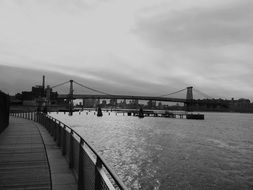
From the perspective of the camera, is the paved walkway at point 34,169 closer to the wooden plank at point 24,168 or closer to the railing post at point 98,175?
the wooden plank at point 24,168

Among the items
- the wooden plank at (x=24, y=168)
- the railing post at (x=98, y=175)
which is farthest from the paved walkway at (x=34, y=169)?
the railing post at (x=98, y=175)

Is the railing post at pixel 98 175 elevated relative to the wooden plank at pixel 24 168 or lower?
elevated

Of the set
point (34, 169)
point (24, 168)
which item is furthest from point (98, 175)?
point (24, 168)

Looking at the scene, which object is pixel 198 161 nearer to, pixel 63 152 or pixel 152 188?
pixel 152 188

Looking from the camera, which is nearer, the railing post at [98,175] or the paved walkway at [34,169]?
the railing post at [98,175]

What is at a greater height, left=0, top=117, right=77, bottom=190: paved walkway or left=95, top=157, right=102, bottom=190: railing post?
left=95, top=157, right=102, bottom=190: railing post

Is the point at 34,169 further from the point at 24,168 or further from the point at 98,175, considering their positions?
the point at 98,175

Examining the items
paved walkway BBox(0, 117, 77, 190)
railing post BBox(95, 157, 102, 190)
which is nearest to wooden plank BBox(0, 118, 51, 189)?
paved walkway BBox(0, 117, 77, 190)

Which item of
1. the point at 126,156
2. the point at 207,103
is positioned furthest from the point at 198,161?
the point at 207,103

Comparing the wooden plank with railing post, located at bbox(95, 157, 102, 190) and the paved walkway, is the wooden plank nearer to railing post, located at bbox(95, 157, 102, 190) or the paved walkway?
the paved walkway

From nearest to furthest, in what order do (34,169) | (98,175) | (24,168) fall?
(98,175) < (34,169) < (24,168)

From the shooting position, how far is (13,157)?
11.8 m

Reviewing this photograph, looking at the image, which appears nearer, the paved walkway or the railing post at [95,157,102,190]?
the railing post at [95,157,102,190]

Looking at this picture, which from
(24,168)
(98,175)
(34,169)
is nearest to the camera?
(98,175)
